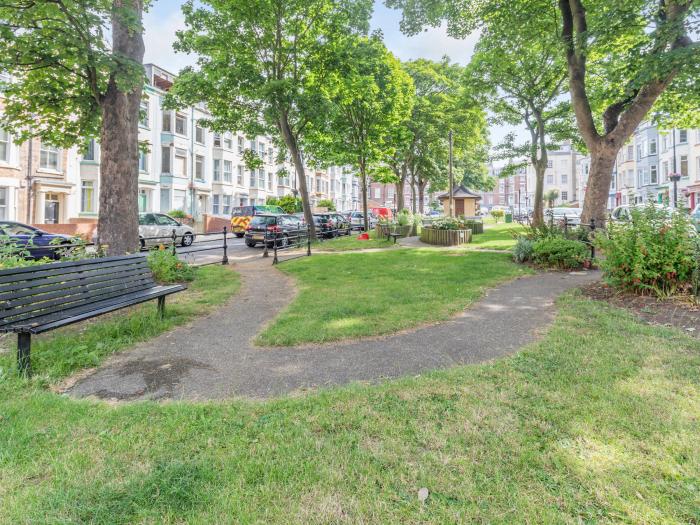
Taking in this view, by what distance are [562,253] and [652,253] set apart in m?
3.90

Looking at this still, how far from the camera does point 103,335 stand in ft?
17.5

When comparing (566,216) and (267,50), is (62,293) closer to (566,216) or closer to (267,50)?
(267,50)

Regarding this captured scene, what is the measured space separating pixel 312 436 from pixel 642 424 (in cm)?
233

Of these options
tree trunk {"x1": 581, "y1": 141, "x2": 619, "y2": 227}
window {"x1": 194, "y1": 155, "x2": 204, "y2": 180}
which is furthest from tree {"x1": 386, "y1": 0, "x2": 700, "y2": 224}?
window {"x1": 194, "y1": 155, "x2": 204, "y2": 180}

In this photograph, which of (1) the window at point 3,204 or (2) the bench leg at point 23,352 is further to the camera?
(1) the window at point 3,204

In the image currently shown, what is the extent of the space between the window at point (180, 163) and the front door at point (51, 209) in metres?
10.4

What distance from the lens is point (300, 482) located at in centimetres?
237

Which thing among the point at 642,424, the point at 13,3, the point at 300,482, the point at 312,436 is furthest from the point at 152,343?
the point at 13,3

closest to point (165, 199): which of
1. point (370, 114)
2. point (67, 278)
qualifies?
point (370, 114)

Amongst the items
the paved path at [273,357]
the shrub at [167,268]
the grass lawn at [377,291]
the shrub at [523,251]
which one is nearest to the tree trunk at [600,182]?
the shrub at [523,251]

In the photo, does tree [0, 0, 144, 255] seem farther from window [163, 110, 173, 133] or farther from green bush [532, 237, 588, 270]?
window [163, 110, 173, 133]

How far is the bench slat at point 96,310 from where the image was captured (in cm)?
407

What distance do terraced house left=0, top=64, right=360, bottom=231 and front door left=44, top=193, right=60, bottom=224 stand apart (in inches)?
2.2

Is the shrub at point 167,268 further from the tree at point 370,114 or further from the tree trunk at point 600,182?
the tree at point 370,114
